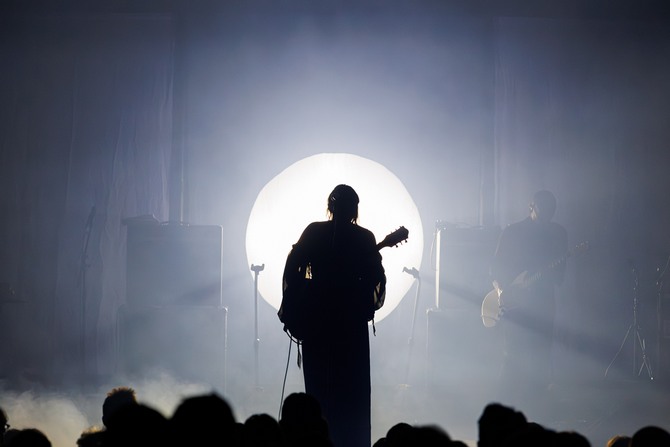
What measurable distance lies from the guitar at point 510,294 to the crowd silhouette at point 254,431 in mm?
4461

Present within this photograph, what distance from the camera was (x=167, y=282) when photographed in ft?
26.2

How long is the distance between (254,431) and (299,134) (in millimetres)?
7706

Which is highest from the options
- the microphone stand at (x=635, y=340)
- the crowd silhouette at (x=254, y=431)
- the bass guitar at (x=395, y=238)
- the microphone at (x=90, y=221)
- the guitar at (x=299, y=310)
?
the microphone at (x=90, y=221)

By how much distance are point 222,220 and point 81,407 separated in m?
3.47

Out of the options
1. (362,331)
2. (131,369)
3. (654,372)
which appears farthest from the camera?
(654,372)

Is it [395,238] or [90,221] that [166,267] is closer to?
[90,221]

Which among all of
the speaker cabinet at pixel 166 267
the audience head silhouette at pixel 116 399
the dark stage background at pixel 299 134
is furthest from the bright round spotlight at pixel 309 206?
the audience head silhouette at pixel 116 399

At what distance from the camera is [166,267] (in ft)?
26.1

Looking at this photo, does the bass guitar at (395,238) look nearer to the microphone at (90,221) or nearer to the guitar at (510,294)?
the guitar at (510,294)

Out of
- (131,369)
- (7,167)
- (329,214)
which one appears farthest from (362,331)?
(7,167)

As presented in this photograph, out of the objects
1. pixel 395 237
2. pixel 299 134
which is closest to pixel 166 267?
pixel 299 134

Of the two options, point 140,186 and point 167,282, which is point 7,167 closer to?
point 140,186

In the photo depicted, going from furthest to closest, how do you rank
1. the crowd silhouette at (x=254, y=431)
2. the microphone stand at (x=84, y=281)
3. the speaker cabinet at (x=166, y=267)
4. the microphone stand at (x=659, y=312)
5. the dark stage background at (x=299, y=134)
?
the dark stage background at (x=299, y=134) < the microphone stand at (x=84, y=281) < the microphone stand at (x=659, y=312) < the speaker cabinet at (x=166, y=267) < the crowd silhouette at (x=254, y=431)

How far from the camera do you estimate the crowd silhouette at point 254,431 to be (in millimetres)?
1969
